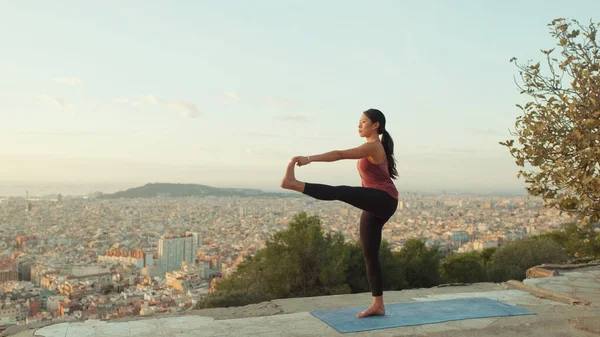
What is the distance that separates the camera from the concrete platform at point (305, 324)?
411cm

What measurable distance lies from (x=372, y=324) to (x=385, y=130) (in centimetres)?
169

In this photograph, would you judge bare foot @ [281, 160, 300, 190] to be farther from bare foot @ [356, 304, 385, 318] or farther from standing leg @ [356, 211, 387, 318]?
bare foot @ [356, 304, 385, 318]

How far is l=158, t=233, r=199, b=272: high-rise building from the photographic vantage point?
159 ft

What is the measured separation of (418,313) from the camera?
4.80 metres

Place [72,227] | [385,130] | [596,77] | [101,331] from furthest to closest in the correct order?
[72,227] < [596,77] < [385,130] < [101,331]

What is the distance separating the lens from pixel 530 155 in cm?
573

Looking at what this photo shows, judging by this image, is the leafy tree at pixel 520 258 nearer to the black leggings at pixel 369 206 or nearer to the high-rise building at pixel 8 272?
the black leggings at pixel 369 206

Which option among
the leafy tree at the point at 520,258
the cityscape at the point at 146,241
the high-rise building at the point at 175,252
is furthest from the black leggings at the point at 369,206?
the high-rise building at the point at 175,252

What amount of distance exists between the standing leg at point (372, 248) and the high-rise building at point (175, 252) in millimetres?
44768

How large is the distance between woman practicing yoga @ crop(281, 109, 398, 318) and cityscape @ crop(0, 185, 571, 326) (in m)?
2.27

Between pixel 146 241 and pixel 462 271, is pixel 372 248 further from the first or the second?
pixel 146 241

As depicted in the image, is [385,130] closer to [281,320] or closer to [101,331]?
[281,320]

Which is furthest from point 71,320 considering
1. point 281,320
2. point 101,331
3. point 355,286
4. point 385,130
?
point 355,286

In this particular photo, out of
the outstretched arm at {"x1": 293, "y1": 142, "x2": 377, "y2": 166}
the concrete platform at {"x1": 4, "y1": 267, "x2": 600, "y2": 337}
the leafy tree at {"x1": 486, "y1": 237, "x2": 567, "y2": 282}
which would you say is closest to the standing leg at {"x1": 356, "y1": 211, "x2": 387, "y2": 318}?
the concrete platform at {"x1": 4, "y1": 267, "x2": 600, "y2": 337}
